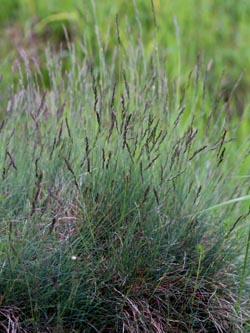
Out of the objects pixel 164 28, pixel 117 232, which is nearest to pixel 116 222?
pixel 117 232

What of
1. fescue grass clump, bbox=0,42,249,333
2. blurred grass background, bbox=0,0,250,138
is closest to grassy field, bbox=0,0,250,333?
fescue grass clump, bbox=0,42,249,333

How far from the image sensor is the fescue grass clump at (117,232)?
242cm

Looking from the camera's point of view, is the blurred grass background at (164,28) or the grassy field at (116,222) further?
the blurred grass background at (164,28)

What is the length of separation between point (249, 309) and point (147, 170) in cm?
63

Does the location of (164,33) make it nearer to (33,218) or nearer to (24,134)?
(24,134)

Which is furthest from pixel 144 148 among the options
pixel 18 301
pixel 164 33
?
pixel 164 33

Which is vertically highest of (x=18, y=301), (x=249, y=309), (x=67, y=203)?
(x=67, y=203)

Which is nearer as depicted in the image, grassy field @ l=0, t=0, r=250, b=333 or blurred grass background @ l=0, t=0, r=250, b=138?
grassy field @ l=0, t=0, r=250, b=333

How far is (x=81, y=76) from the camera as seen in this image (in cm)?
333

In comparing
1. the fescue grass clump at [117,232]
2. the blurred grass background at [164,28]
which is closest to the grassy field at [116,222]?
the fescue grass clump at [117,232]

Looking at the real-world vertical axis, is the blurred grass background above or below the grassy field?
below

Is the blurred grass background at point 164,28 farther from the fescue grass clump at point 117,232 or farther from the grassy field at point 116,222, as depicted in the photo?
the fescue grass clump at point 117,232

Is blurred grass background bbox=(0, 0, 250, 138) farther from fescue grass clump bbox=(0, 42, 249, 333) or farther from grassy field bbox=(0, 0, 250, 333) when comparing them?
fescue grass clump bbox=(0, 42, 249, 333)

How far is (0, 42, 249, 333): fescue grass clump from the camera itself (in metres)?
2.42
